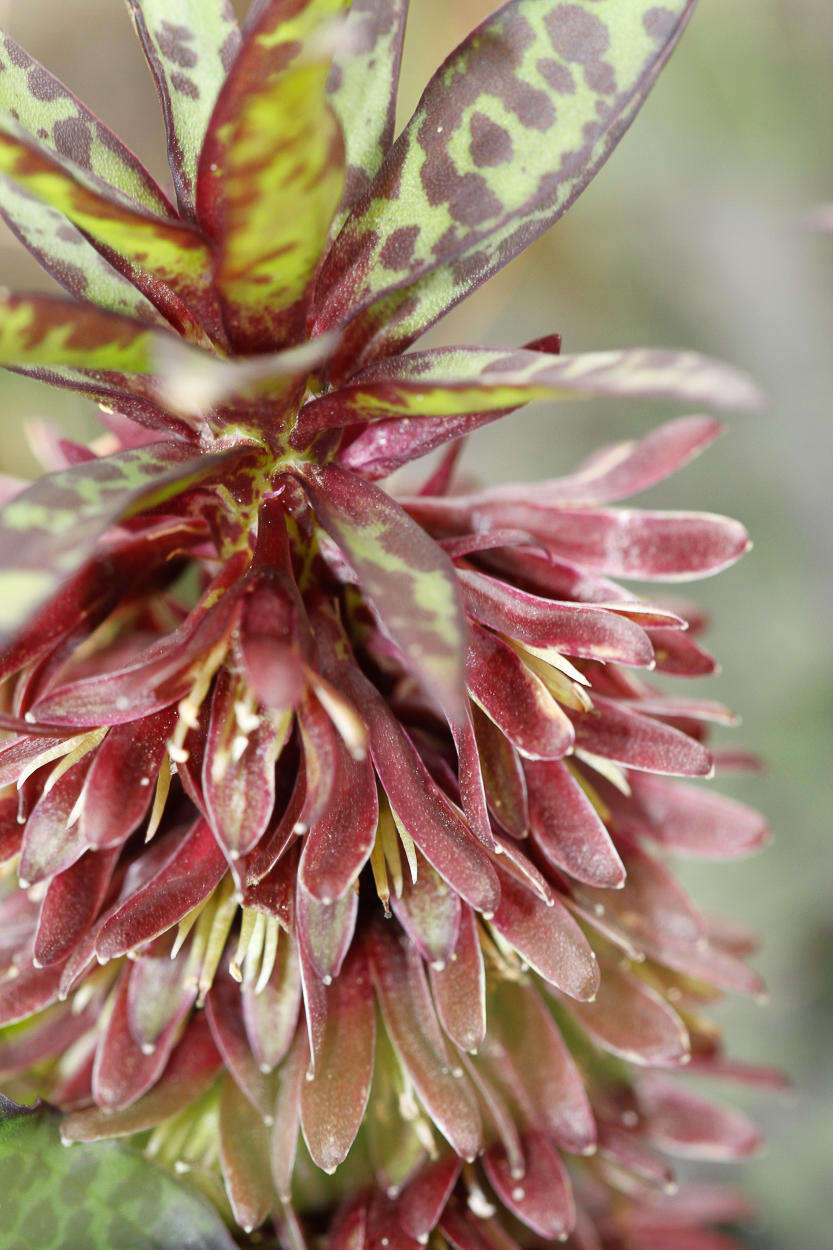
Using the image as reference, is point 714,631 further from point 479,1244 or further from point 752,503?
point 479,1244

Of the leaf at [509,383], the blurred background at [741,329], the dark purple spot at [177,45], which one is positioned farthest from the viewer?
the blurred background at [741,329]

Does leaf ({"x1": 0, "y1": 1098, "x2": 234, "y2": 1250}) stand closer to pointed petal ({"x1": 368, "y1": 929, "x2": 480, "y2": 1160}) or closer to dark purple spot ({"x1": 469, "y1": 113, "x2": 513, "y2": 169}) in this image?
pointed petal ({"x1": 368, "y1": 929, "x2": 480, "y2": 1160})

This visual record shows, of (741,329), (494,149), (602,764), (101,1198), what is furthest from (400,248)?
(741,329)

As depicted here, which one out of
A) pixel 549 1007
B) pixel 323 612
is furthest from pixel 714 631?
pixel 323 612

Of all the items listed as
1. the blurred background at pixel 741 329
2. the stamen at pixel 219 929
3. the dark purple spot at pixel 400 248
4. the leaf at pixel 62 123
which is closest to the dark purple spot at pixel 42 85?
the leaf at pixel 62 123

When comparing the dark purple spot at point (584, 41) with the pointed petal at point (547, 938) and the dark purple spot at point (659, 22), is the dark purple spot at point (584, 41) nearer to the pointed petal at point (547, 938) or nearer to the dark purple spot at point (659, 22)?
the dark purple spot at point (659, 22)

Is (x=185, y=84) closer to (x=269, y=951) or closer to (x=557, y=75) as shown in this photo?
(x=557, y=75)

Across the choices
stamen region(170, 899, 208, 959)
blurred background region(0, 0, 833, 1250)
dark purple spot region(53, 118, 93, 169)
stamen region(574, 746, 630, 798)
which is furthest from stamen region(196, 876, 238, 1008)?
blurred background region(0, 0, 833, 1250)
